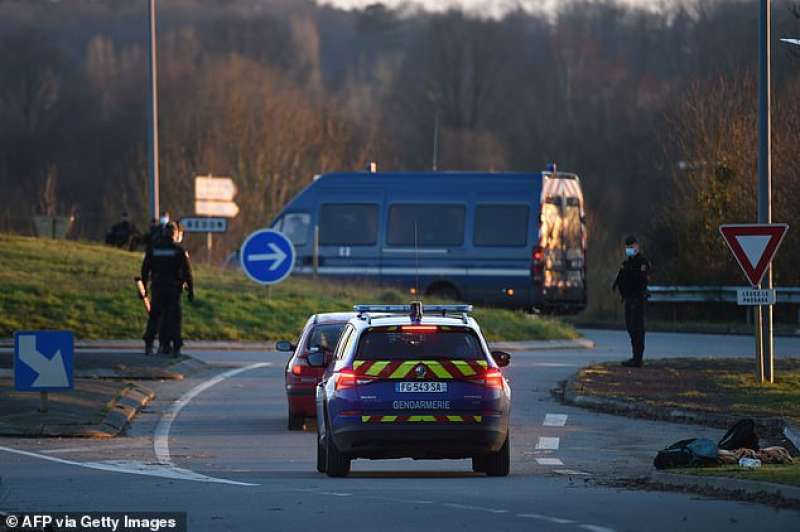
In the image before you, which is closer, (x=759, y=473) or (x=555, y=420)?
(x=759, y=473)

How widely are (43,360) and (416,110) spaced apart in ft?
267

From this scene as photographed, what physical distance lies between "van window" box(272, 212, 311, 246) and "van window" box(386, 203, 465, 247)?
6.50 ft

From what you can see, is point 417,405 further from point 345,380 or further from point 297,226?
point 297,226

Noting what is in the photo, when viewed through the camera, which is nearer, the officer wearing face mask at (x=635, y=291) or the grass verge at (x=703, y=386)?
the grass verge at (x=703, y=386)

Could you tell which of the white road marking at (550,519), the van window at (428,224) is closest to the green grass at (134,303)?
the van window at (428,224)

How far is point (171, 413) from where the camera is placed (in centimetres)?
2177

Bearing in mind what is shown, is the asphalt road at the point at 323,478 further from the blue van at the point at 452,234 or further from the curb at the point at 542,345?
the blue van at the point at 452,234

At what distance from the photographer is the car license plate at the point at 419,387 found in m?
15.1

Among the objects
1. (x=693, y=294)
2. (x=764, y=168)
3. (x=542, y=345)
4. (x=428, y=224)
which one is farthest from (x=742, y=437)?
(x=693, y=294)

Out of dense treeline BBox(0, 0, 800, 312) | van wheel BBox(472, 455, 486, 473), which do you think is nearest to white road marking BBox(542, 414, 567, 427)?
van wheel BBox(472, 455, 486, 473)

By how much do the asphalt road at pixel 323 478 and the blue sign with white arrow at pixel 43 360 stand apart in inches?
39.7

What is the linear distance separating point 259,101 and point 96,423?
6038cm

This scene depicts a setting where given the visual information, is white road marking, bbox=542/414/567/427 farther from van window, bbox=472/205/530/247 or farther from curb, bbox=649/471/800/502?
van window, bbox=472/205/530/247

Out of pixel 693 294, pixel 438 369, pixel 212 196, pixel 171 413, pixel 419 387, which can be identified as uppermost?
pixel 212 196
